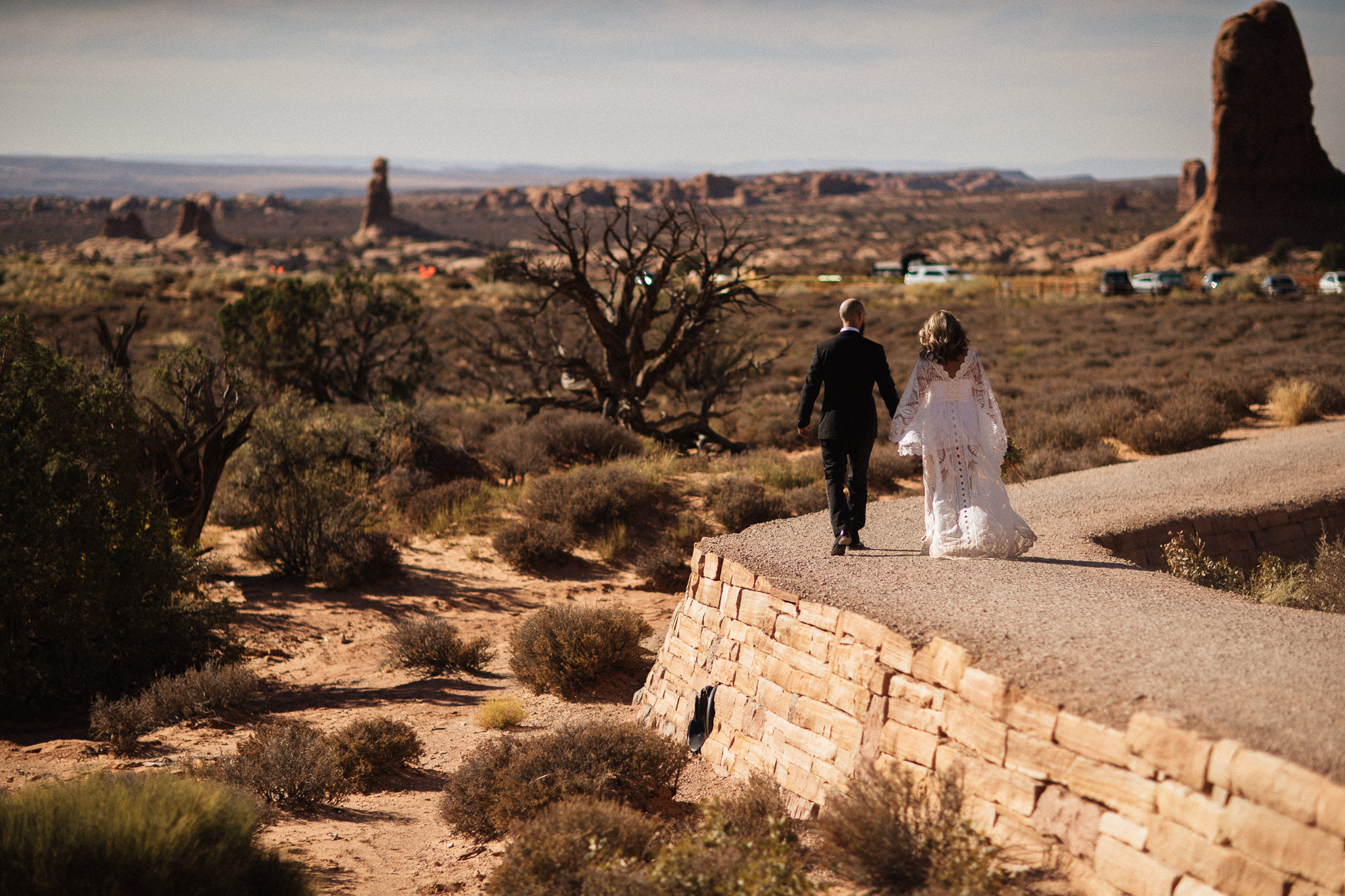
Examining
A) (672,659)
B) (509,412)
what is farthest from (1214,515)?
(509,412)

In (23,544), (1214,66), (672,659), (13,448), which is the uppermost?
(1214,66)

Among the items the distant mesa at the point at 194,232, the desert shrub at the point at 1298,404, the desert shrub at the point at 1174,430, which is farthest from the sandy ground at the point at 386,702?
the distant mesa at the point at 194,232

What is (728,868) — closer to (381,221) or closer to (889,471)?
(889,471)

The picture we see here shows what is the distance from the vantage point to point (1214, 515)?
8758mm

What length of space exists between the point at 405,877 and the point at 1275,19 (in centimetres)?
6548

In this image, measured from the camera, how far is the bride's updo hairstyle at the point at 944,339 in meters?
6.68

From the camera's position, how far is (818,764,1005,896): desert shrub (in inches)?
157

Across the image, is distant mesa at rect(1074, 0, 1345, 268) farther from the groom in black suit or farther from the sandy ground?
the groom in black suit

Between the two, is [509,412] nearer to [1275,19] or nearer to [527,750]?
[527,750]

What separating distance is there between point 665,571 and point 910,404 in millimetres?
5279

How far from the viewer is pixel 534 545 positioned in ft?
39.0

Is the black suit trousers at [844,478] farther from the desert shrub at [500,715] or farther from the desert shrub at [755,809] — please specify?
the desert shrub at [500,715]

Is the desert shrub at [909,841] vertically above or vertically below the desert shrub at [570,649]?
above

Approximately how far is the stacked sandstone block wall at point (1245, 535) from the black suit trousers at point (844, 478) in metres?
2.30
